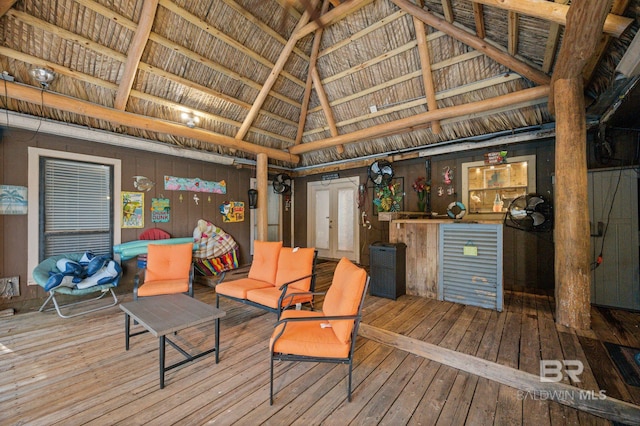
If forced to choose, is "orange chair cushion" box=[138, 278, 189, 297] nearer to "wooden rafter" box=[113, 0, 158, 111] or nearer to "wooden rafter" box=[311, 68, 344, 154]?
"wooden rafter" box=[113, 0, 158, 111]

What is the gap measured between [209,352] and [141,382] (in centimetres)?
57

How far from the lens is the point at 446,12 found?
3.49m

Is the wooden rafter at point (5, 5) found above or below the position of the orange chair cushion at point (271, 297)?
above

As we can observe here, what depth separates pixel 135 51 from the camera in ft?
11.8

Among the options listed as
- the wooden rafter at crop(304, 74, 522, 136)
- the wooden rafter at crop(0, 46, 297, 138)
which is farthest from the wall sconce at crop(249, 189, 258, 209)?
the wooden rafter at crop(304, 74, 522, 136)

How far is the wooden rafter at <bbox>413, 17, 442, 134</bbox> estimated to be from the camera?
3830mm

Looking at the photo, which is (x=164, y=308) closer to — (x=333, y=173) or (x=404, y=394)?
(x=404, y=394)

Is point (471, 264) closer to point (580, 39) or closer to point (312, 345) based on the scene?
point (580, 39)

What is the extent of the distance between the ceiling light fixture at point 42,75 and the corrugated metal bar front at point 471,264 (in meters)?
5.89

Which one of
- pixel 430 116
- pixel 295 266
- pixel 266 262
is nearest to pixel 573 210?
pixel 430 116

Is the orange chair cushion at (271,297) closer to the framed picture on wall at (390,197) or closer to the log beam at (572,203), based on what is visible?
the log beam at (572,203)

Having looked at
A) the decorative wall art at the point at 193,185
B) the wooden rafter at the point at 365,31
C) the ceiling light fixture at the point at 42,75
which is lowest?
the decorative wall art at the point at 193,185

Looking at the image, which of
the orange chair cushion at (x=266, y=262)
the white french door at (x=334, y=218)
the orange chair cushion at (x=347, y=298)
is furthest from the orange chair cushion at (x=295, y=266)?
the white french door at (x=334, y=218)

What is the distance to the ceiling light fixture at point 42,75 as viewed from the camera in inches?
128
